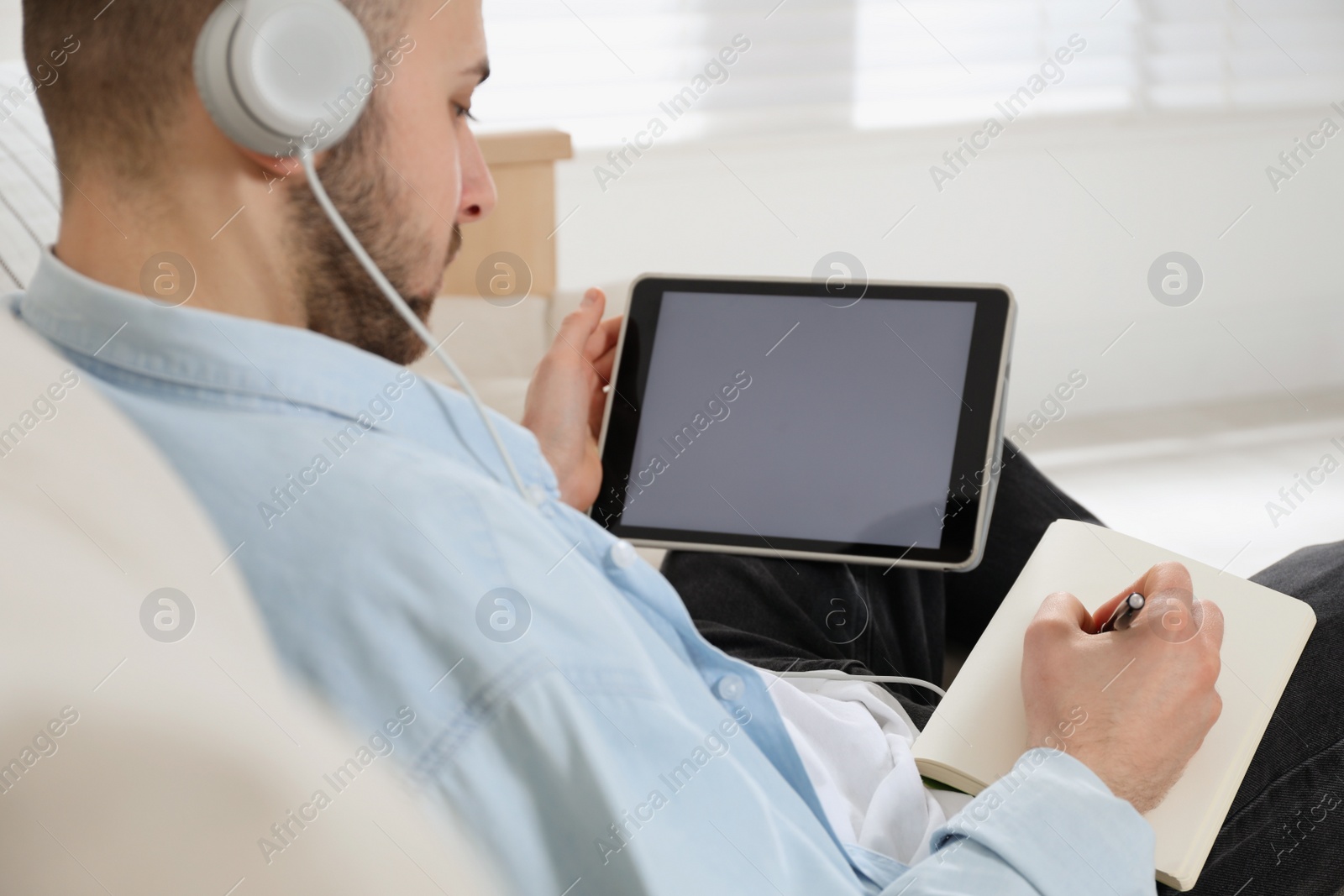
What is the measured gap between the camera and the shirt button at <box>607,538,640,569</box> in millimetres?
562

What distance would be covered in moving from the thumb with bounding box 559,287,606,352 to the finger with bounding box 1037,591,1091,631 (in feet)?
1.53

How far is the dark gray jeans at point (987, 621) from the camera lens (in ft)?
2.30

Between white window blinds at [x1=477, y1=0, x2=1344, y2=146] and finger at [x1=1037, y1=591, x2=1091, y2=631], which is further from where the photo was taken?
white window blinds at [x1=477, y1=0, x2=1344, y2=146]

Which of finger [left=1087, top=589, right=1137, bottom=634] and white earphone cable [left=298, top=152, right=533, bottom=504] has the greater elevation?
white earphone cable [left=298, top=152, right=533, bottom=504]

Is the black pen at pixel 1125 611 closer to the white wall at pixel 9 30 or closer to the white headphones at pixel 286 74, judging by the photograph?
the white headphones at pixel 286 74

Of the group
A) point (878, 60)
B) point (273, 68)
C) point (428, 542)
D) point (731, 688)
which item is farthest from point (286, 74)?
point (878, 60)

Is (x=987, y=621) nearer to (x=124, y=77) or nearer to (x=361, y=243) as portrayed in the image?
(x=361, y=243)

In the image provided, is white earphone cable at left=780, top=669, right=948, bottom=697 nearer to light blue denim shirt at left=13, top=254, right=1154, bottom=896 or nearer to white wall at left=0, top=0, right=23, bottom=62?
light blue denim shirt at left=13, top=254, right=1154, bottom=896

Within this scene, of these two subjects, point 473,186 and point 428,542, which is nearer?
point 428,542

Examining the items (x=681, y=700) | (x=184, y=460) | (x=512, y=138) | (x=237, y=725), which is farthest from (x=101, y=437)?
(x=512, y=138)

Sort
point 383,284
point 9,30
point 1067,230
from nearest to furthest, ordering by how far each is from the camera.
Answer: point 383,284, point 9,30, point 1067,230

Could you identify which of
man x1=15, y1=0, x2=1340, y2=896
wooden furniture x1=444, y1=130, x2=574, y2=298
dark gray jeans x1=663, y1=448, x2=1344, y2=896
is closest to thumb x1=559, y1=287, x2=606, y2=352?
dark gray jeans x1=663, y1=448, x2=1344, y2=896

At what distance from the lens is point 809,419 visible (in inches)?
36.3

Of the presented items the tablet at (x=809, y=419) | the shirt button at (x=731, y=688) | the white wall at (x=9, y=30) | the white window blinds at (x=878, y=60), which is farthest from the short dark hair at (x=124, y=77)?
the white window blinds at (x=878, y=60)
